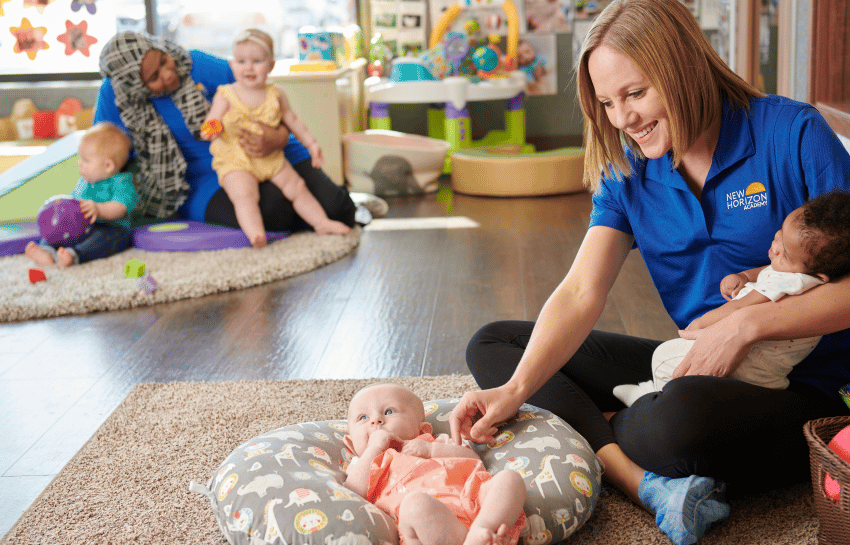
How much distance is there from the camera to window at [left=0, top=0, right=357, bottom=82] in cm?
465

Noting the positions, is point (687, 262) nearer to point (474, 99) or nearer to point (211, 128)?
point (211, 128)

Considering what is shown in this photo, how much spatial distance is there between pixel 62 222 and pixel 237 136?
76 centimetres

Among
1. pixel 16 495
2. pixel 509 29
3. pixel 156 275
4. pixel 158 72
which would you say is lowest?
pixel 16 495

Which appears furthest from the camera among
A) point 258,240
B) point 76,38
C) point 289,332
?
point 76,38

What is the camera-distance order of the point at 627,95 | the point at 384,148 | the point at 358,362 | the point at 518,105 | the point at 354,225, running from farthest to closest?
the point at 518,105 → the point at 384,148 → the point at 354,225 → the point at 358,362 → the point at 627,95

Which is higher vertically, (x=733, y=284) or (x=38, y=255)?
(x=733, y=284)

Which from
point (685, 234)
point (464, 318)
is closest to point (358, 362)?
point (464, 318)

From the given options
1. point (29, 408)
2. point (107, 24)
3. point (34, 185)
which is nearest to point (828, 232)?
point (29, 408)

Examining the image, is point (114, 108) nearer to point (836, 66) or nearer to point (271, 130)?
point (271, 130)

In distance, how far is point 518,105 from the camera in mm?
4875

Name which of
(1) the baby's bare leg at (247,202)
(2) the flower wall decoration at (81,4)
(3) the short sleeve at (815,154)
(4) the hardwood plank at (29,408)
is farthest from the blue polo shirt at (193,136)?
(3) the short sleeve at (815,154)

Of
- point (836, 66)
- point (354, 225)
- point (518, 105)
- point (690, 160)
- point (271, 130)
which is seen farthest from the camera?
point (518, 105)

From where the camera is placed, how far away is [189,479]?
146 cm

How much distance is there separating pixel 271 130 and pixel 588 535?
2.42m
